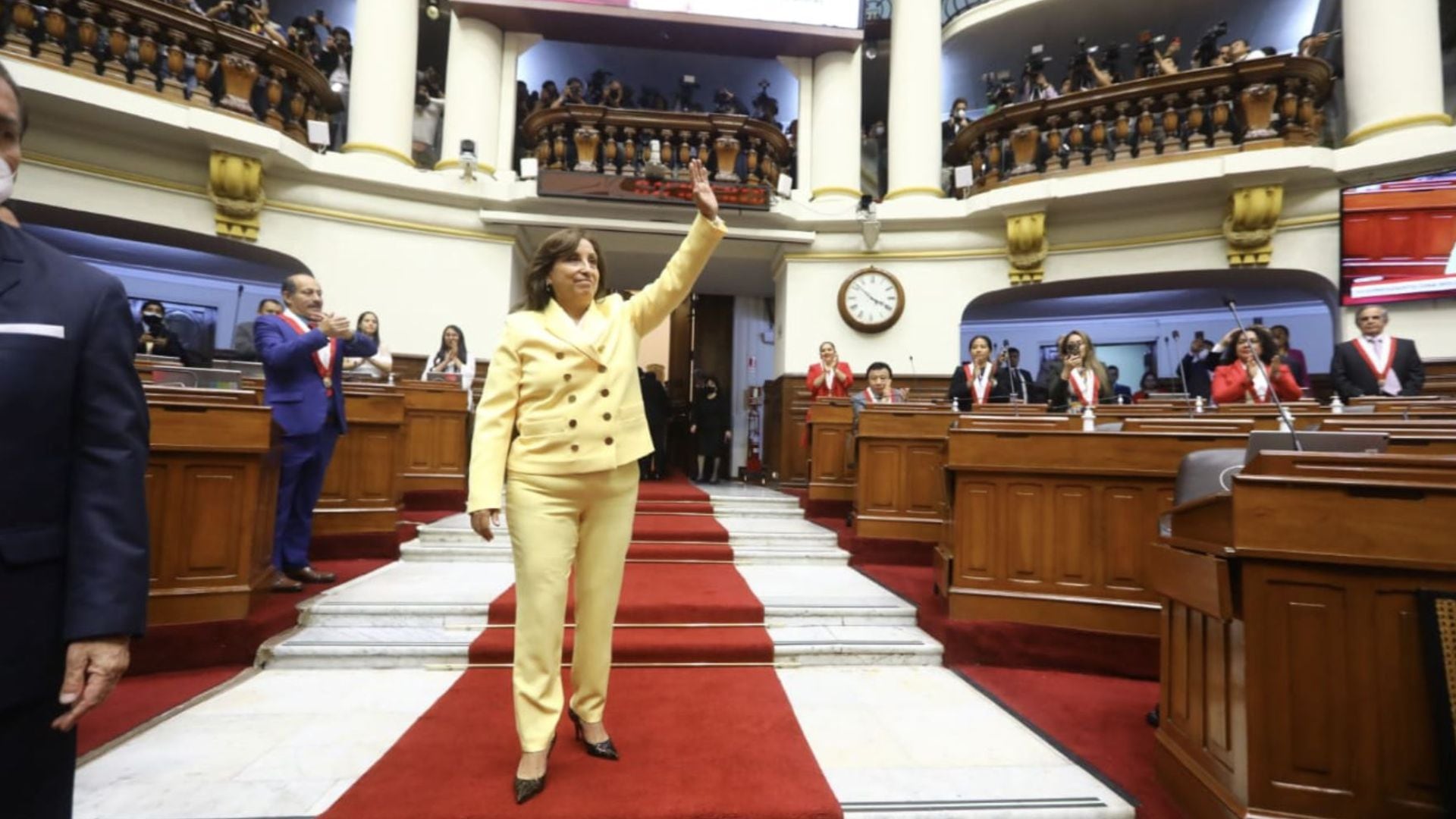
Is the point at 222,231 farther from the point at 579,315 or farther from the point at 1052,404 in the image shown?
the point at 1052,404

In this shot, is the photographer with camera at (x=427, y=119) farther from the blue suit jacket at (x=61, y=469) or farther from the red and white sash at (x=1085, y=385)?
the blue suit jacket at (x=61, y=469)

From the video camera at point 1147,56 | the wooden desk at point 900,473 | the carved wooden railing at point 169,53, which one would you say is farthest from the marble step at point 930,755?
the video camera at point 1147,56

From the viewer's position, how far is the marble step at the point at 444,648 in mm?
2695

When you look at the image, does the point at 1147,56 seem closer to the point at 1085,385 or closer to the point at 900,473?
the point at 1085,385

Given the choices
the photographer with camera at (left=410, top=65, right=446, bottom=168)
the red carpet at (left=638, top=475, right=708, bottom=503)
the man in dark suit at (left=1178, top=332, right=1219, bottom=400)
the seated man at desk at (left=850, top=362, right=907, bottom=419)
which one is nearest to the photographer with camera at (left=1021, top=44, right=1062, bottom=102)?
the man in dark suit at (left=1178, top=332, right=1219, bottom=400)

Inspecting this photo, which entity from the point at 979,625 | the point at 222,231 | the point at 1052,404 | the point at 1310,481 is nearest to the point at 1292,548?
the point at 1310,481

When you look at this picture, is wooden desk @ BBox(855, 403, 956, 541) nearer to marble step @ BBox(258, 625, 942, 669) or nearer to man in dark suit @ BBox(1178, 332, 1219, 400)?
marble step @ BBox(258, 625, 942, 669)

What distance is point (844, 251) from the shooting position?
7.32 m

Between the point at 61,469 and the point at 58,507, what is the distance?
1.9 inches

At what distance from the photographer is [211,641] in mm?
2635

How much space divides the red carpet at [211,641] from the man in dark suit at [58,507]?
205 cm

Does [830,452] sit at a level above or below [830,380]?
below

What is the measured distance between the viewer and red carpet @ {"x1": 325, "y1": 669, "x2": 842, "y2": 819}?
1.67 metres

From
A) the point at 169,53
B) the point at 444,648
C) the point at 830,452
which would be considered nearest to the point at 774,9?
the point at 830,452
